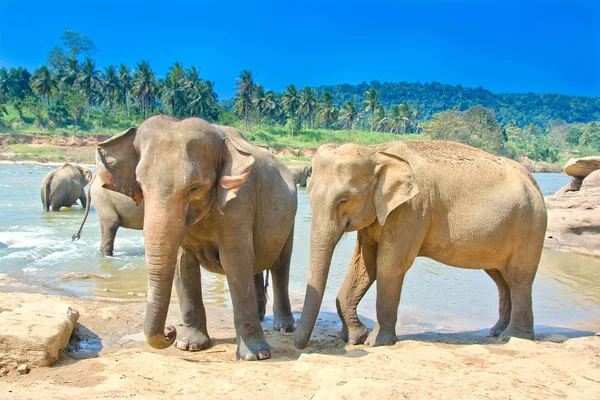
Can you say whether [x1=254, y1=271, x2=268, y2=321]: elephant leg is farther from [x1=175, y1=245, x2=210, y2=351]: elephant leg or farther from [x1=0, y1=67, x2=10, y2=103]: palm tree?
[x1=0, y1=67, x2=10, y2=103]: palm tree

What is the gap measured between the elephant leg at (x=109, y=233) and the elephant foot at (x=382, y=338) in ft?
19.0

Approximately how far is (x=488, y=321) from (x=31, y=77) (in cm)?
7380

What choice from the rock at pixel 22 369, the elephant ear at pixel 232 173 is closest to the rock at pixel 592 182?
the elephant ear at pixel 232 173

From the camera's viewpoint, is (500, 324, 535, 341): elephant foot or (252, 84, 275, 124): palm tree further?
(252, 84, 275, 124): palm tree

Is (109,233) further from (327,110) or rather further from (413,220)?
(327,110)

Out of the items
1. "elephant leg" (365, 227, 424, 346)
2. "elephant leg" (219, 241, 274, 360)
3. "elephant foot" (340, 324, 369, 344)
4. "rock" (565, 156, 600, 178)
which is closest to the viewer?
"elephant leg" (219, 241, 274, 360)

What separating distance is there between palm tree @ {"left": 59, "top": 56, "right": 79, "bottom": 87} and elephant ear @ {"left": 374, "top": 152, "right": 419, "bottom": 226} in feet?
243

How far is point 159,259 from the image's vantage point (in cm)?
410

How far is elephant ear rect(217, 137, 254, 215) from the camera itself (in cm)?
449

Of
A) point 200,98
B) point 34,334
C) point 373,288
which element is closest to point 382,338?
point 34,334

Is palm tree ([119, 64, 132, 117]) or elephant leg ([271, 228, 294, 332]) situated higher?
palm tree ([119, 64, 132, 117])

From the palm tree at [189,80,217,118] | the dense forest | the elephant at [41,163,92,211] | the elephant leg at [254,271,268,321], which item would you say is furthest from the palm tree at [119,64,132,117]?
the elephant leg at [254,271,268,321]

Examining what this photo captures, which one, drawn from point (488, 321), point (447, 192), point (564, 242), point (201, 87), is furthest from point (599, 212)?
point (201, 87)

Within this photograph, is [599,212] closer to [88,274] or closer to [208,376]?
[88,274]
